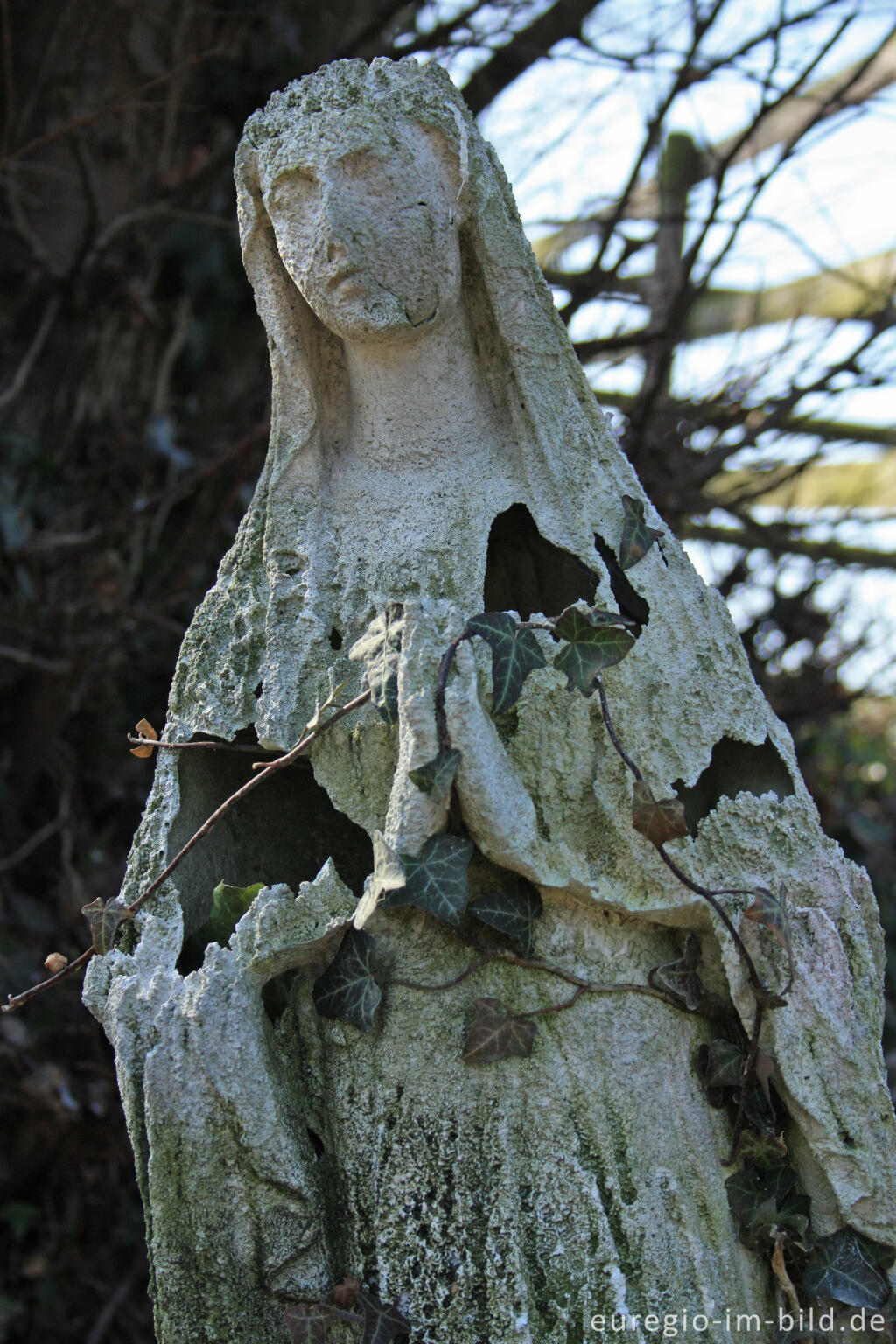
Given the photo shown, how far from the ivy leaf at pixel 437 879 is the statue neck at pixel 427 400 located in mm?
599

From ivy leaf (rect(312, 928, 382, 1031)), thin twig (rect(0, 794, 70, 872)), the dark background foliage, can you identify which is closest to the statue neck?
ivy leaf (rect(312, 928, 382, 1031))

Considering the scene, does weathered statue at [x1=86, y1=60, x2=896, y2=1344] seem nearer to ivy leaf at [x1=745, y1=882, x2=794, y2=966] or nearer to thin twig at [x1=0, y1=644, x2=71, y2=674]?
ivy leaf at [x1=745, y1=882, x2=794, y2=966]

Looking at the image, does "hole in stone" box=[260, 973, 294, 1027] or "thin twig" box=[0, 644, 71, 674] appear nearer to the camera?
"hole in stone" box=[260, 973, 294, 1027]

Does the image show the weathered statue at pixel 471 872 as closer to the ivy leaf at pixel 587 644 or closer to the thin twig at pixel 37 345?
the ivy leaf at pixel 587 644

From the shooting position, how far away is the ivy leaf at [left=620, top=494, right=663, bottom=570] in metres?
1.56

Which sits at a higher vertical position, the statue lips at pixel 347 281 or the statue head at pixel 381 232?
the statue head at pixel 381 232

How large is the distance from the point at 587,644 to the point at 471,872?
1.11 ft

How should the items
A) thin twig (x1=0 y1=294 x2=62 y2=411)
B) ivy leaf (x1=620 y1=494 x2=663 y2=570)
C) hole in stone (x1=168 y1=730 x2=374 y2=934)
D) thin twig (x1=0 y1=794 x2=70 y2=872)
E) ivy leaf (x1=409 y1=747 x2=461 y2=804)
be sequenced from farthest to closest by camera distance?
thin twig (x1=0 y1=294 x2=62 y2=411), thin twig (x1=0 y1=794 x2=70 y2=872), hole in stone (x1=168 y1=730 x2=374 y2=934), ivy leaf (x1=620 y1=494 x2=663 y2=570), ivy leaf (x1=409 y1=747 x2=461 y2=804)

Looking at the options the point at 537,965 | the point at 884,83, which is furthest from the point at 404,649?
the point at 884,83

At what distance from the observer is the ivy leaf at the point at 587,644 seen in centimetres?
140

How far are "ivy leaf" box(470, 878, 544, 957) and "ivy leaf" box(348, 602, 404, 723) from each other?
259mm

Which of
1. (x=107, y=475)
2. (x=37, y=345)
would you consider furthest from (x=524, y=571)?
(x=37, y=345)

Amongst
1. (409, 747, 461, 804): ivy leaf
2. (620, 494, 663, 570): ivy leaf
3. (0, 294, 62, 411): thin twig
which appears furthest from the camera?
(0, 294, 62, 411): thin twig

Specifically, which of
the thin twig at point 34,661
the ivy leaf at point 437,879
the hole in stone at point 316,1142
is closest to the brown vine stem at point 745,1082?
the ivy leaf at point 437,879
